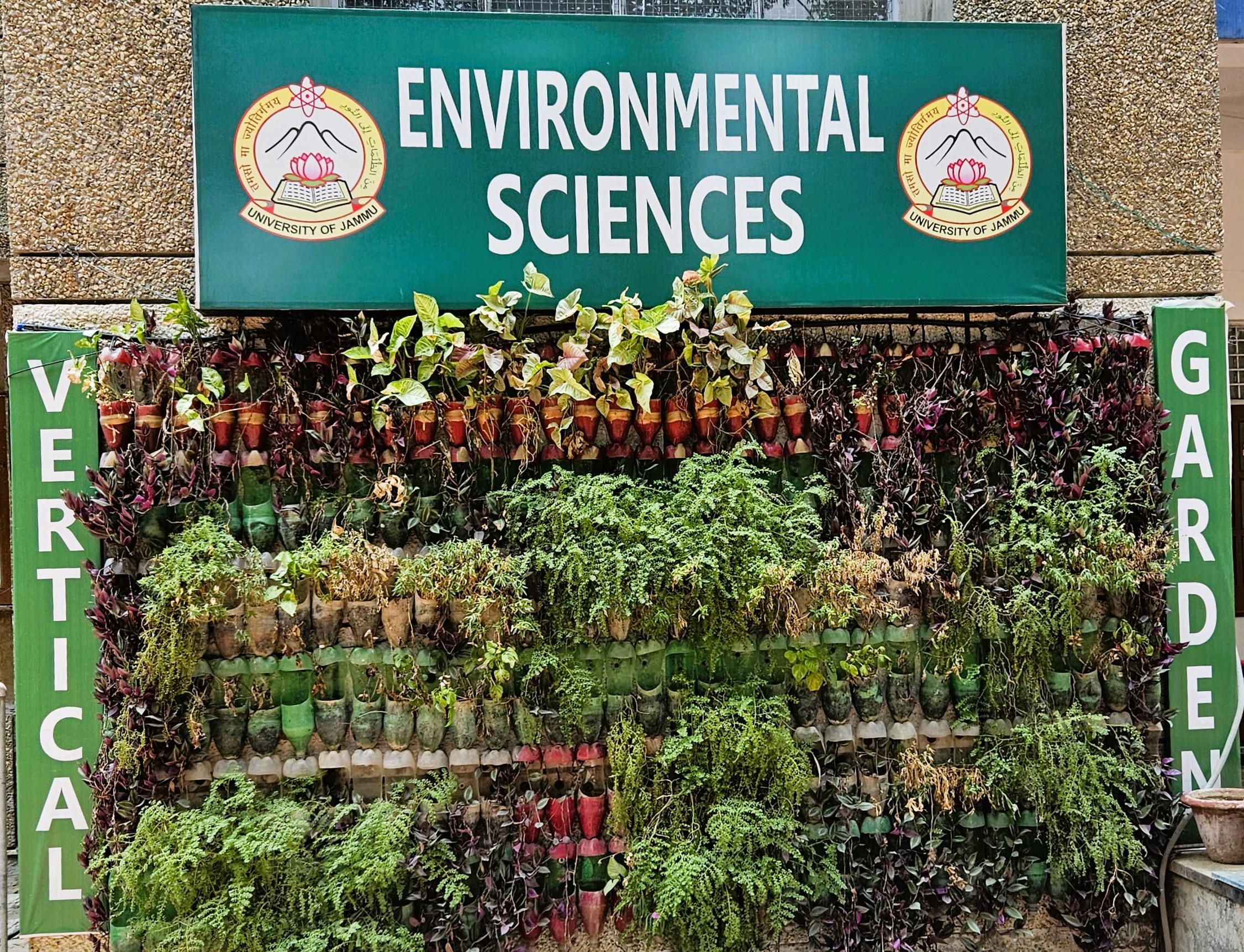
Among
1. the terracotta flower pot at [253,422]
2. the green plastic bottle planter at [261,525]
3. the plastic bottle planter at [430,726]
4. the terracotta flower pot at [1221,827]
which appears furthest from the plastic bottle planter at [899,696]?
the terracotta flower pot at [253,422]

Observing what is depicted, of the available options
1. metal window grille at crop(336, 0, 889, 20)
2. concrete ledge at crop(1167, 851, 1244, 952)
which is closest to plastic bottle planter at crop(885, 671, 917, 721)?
concrete ledge at crop(1167, 851, 1244, 952)

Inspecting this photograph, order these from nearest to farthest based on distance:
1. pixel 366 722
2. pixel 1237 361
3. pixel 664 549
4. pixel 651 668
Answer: pixel 664 549
pixel 366 722
pixel 651 668
pixel 1237 361

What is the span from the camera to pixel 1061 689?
170 inches

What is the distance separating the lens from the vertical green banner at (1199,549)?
452cm

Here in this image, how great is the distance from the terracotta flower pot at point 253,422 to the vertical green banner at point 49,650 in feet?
2.42

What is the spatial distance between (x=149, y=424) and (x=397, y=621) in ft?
4.47

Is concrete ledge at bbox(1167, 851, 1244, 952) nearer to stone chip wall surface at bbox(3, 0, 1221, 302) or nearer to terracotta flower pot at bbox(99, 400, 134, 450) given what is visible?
stone chip wall surface at bbox(3, 0, 1221, 302)

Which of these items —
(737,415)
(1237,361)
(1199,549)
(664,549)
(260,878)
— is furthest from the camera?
(1237,361)

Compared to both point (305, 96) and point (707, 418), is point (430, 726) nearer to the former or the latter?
point (707, 418)

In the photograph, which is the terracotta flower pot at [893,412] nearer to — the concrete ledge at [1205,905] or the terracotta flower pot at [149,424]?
the concrete ledge at [1205,905]

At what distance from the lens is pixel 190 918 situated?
3766mm

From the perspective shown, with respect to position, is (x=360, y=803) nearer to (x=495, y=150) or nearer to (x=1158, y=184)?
(x=495, y=150)

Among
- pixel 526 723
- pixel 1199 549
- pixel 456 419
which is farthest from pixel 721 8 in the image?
pixel 526 723

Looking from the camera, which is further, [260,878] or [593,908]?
[593,908]
